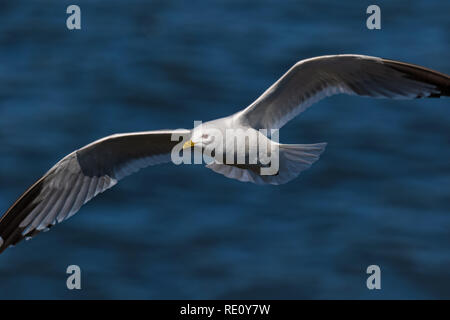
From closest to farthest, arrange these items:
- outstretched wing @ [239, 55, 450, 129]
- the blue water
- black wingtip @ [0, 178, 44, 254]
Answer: outstretched wing @ [239, 55, 450, 129]
black wingtip @ [0, 178, 44, 254]
the blue water

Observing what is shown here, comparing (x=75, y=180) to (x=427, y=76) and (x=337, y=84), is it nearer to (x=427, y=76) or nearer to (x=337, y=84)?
(x=337, y=84)

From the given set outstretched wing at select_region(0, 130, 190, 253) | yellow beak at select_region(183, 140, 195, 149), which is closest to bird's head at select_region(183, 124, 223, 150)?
yellow beak at select_region(183, 140, 195, 149)

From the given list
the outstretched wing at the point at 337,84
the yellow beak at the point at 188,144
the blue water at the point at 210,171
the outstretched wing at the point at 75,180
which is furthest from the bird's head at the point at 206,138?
the blue water at the point at 210,171

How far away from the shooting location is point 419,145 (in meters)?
13.5

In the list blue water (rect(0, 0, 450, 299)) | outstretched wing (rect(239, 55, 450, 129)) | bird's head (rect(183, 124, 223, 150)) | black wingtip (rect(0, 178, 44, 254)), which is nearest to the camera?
bird's head (rect(183, 124, 223, 150))

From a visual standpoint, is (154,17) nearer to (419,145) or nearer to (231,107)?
(231,107)

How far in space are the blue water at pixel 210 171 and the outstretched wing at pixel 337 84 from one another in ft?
11.0

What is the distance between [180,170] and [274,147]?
4521 millimetres

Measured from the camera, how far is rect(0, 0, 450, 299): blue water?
38.3 ft

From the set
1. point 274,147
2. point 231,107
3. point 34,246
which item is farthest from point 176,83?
point 274,147

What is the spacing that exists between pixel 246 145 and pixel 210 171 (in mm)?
4580

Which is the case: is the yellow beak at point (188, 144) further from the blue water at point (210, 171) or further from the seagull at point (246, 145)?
the blue water at point (210, 171)

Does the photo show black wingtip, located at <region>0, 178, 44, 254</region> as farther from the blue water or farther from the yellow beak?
the blue water

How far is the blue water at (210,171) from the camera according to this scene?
1166cm
